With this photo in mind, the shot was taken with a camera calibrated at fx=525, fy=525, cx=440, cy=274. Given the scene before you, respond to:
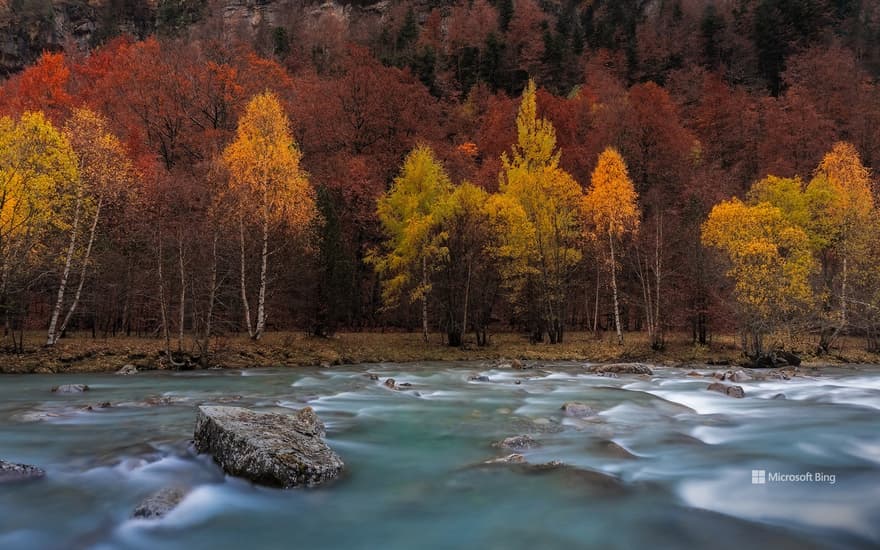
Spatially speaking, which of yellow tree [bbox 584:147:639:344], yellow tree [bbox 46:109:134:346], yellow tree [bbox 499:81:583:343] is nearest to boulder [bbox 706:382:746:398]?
yellow tree [bbox 584:147:639:344]

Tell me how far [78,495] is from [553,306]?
28.6 metres

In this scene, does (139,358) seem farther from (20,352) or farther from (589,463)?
(589,463)

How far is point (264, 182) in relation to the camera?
88.2ft

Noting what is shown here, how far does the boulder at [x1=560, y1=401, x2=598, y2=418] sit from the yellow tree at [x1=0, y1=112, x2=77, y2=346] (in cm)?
2172

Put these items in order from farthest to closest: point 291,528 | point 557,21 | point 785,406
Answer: point 557,21 → point 785,406 → point 291,528

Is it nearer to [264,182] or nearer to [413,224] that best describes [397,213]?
[413,224]

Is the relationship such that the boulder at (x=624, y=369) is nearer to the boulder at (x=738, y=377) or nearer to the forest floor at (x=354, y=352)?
the boulder at (x=738, y=377)

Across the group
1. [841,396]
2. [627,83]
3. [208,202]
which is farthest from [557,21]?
[841,396]

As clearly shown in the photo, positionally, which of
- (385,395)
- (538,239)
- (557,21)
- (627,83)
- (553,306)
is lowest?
(385,395)

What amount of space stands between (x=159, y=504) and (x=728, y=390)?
14562 mm

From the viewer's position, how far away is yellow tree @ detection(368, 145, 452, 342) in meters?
28.8

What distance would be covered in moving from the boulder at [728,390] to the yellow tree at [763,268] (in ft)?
32.6

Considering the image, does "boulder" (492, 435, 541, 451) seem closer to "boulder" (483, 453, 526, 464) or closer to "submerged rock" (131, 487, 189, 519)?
"boulder" (483, 453, 526, 464)

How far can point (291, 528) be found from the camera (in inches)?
236
